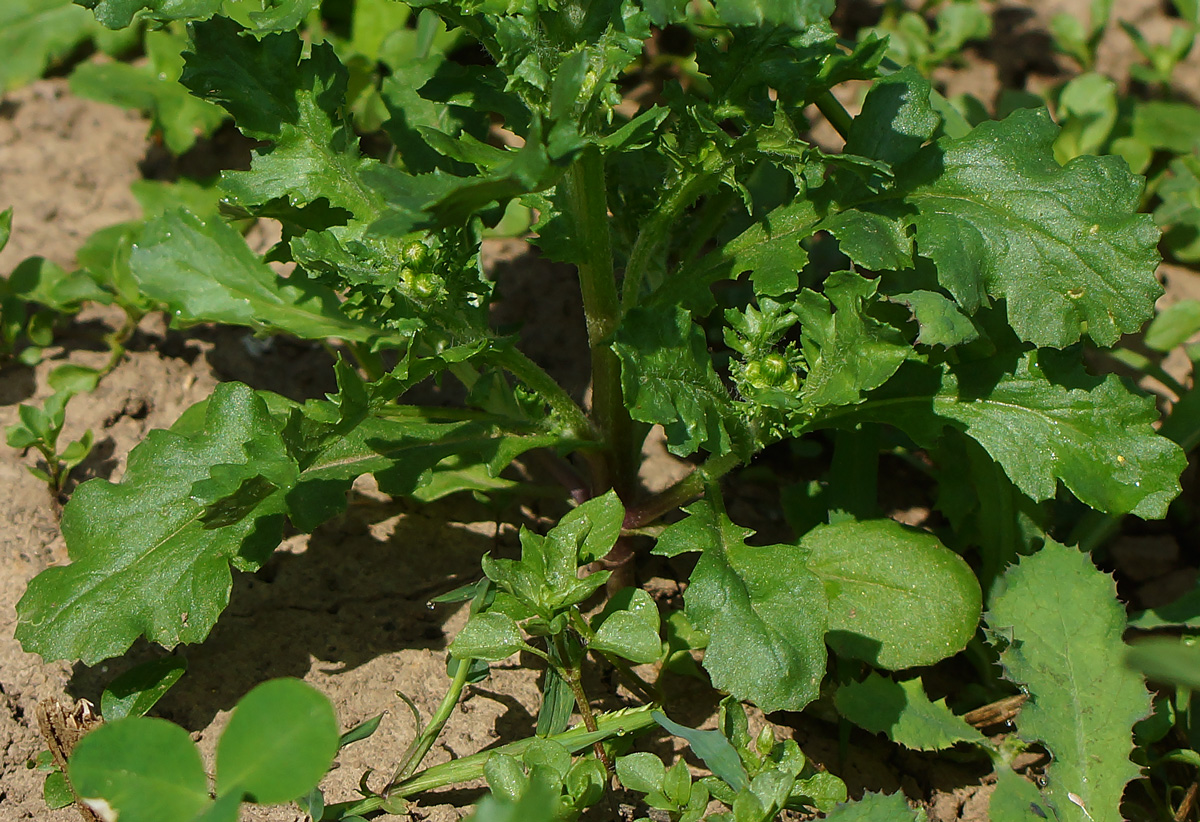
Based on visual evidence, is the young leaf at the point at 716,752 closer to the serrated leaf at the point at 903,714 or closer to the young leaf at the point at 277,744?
the serrated leaf at the point at 903,714

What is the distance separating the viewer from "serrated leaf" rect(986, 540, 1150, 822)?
223 cm

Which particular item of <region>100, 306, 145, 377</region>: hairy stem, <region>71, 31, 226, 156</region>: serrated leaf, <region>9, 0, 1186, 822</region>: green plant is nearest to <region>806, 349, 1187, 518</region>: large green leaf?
<region>9, 0, 1186, 822</region>: green plant

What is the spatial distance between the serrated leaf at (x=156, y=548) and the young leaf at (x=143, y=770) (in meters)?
0.53

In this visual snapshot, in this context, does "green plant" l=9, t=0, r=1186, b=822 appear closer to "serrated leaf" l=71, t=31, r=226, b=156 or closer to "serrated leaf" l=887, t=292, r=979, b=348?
"serrated leaf" l=887, t=292, r=979, b=348

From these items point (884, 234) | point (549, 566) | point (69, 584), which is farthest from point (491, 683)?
point (884, 234)

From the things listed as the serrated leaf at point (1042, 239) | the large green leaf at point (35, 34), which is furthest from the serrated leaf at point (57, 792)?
the large green leaf at point (35, 34)

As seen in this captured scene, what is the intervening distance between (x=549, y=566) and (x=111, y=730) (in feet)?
2.89

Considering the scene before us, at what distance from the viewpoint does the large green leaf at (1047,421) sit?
2293 millimetres

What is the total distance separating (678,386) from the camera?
7.19 feet

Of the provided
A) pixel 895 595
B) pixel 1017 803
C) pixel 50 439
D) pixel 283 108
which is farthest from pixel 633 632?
pixel 50 439

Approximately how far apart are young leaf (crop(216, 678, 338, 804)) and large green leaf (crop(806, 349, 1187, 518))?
129cm

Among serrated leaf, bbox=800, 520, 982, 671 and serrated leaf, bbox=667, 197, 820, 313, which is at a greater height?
serrated leaf, bbox=667, 197, 820, 313

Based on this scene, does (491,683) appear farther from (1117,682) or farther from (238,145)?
(238,145)

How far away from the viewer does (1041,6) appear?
14.7 ft
